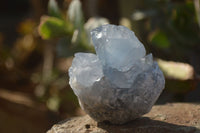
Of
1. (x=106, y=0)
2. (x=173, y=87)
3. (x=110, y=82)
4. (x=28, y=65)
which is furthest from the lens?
(x=28, y=65)

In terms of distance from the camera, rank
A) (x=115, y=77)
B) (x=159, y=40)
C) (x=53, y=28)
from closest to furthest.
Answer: (x=115, y=77)
(x=53, y=28)
(x=159, y=40)

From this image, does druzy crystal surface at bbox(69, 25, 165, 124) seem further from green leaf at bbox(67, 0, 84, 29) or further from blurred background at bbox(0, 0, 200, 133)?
green leaf at bbox(67, 0, 84, 29)

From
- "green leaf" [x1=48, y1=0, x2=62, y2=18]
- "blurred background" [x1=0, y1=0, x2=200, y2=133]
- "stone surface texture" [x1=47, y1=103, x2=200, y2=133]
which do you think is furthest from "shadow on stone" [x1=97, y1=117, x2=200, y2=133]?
"green leaf" [x1=48, y1=0, x2=62, y2=18]

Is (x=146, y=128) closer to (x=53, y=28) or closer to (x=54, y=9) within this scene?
(x=53, y=28)

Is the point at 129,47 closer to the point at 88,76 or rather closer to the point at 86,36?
the point at 88,76

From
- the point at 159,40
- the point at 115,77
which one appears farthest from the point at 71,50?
the point at 115,77

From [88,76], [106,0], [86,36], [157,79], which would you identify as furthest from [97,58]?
[106,0]
